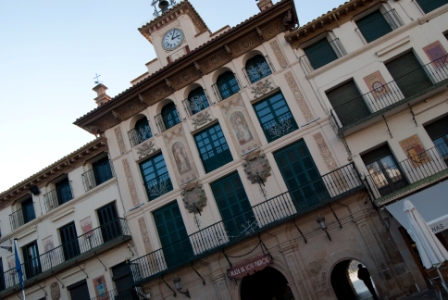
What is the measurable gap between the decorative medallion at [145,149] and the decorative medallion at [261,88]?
5.24 m

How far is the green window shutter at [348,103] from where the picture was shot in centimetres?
1339

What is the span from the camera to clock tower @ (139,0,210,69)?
18.6 meters

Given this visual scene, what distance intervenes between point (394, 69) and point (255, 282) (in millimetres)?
10181

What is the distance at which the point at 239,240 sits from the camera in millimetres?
12945

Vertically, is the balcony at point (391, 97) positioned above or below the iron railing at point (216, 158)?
below

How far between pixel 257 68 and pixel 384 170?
22.0 ft

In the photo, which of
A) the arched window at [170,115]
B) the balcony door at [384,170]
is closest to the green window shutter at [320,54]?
the balcony door at [384,170]

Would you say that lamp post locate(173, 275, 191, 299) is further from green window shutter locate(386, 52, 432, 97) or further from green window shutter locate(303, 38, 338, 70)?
green window shutter locate(386, 52, 432, 97)

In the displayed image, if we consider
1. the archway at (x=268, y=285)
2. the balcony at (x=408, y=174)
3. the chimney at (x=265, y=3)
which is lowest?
the archway at (x=268, y=285)

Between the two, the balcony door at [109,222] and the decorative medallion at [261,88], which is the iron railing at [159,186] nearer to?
Result: the balcony door at [109,222]

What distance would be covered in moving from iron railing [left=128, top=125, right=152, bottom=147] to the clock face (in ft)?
16.5

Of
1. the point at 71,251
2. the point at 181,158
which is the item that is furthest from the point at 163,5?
the point at 71,251

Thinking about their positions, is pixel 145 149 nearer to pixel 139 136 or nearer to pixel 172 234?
pixel 139 136

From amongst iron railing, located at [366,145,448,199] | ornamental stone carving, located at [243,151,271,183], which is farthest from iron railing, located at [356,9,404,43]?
ornamental stone carving, located at [243,151,271,183]
